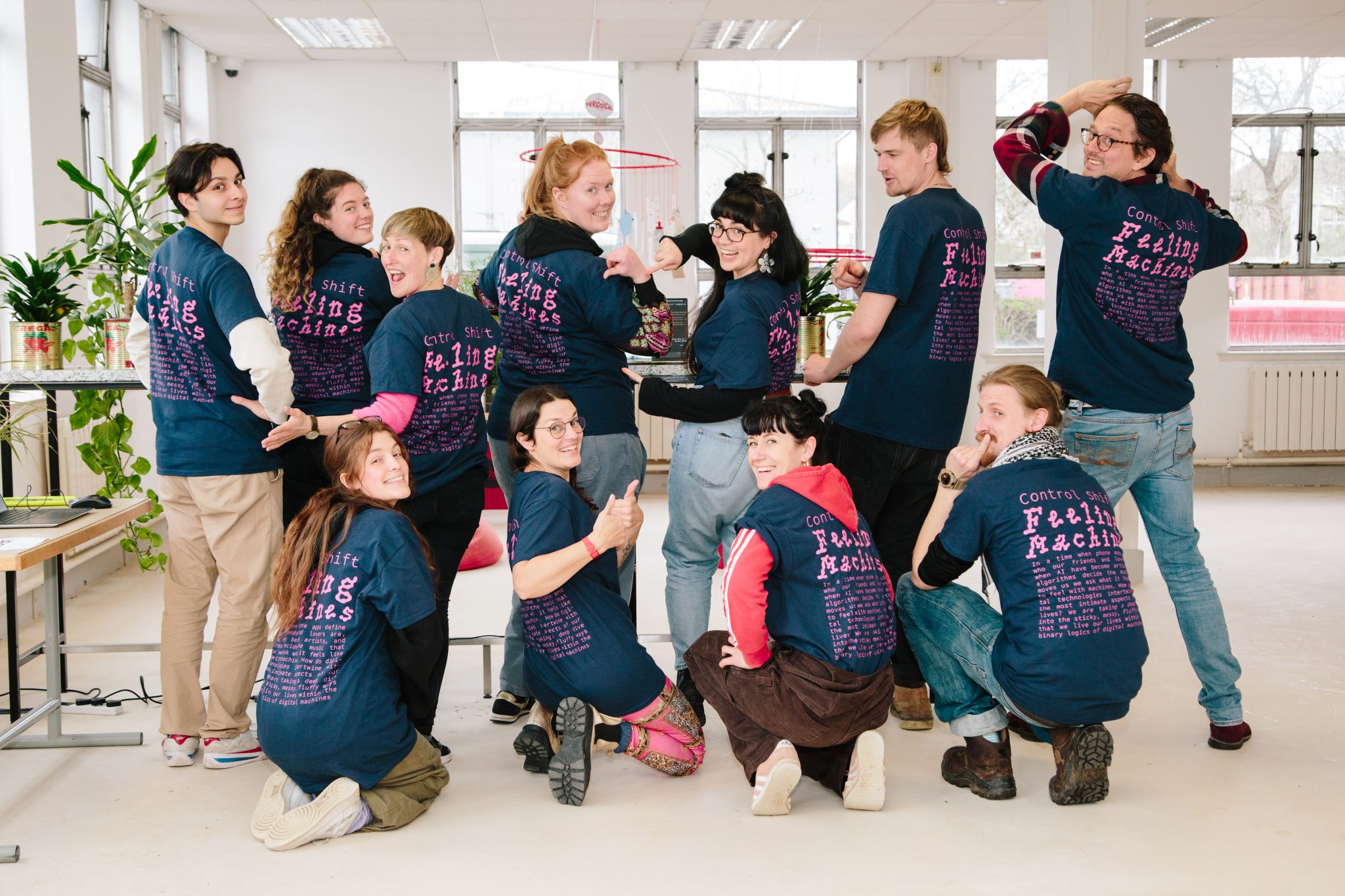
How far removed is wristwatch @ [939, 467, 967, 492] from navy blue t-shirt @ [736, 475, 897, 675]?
0.28m

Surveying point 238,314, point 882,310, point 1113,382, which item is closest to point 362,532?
point 238,314

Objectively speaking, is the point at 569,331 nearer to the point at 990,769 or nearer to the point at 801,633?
the point at 801,633

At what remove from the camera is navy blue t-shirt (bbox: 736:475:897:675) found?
7.70ft

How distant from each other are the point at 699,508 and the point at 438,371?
2.38ft

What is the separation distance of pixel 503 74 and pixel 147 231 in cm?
450

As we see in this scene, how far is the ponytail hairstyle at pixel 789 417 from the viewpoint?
2461 millimetres

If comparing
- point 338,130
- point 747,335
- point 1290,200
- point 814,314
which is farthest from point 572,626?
point 1290,200

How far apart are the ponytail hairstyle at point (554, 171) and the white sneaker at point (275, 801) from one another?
144 centimetres

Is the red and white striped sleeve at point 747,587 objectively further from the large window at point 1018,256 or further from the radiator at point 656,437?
the large window at point 1018,256

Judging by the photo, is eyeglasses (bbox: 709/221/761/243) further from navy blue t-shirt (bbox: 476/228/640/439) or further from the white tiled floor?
the white tiled floor

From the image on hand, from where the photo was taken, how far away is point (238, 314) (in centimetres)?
255

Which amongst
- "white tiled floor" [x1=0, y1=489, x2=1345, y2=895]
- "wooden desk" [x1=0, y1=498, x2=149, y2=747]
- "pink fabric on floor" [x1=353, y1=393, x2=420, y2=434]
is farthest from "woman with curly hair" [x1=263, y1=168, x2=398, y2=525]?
"white tiled floor" [x1=0, y1=489, x2=1345, y2=895]

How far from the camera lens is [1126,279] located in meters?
2.70

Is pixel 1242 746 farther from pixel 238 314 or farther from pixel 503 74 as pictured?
pixel 503 74
